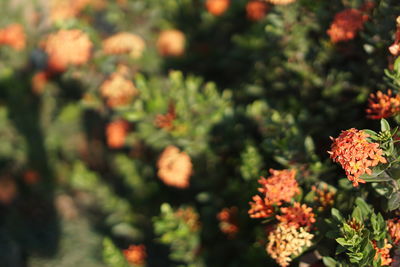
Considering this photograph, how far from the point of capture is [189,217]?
4.11 metres

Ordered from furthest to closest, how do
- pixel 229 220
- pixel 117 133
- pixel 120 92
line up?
pixel 117 133 < pixel 120 92 < pixel 229 220

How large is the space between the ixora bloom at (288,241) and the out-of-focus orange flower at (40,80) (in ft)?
17.1

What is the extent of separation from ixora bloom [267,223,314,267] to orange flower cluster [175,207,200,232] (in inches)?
68.0

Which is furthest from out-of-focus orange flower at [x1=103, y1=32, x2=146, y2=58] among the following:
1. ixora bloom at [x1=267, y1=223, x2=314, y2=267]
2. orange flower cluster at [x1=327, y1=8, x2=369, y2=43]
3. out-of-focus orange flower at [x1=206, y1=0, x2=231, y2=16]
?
ixora bloom at [x1=267, y1=223, x2=314, y2=267]

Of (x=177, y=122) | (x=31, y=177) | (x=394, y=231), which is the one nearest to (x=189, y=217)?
(x=177, y=122)

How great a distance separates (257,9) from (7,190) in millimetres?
4719

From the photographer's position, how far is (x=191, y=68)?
18.7ft

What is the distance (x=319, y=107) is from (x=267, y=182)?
1.29 metres

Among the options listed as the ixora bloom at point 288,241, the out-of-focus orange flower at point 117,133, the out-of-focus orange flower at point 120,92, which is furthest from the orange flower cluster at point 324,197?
the out-of-focus orange flower at point 117,133

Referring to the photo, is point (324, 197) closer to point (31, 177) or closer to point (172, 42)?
point (172, 42)

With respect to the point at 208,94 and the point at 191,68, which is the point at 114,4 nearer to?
the point at 191,68

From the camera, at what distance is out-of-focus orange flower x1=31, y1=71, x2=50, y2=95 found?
666cm

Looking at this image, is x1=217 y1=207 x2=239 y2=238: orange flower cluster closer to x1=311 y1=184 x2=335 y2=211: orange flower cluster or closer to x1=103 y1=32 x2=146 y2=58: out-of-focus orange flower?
x1=311 y1=184 x2=335 y2=211: orange flower cluster

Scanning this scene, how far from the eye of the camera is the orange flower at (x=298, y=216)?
2453mm
